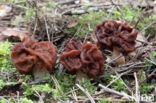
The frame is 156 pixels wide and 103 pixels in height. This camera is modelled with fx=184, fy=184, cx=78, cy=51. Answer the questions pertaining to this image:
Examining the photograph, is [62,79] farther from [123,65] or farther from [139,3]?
[139,3]

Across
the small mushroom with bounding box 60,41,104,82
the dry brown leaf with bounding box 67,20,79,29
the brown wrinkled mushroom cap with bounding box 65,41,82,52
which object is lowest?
the small mushroom with bounding box 60,41,104,82

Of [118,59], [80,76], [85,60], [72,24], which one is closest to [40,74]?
[80,76]

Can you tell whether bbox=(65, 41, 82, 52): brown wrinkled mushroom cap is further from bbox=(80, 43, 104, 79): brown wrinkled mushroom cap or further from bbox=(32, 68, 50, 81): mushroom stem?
bbox=(32, 68, 50, 81): mushroom stem

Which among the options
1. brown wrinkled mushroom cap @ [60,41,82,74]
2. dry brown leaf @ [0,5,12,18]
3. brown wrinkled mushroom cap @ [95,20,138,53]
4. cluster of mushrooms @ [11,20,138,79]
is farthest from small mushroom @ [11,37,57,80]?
dry brown leaf @ [0,5,12,18]

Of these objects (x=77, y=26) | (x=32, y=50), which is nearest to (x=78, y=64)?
(x=32, y=50)

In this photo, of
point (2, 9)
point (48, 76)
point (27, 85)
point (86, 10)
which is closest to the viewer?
point (27, 85)

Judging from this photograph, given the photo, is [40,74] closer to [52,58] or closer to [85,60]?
[52,58]
